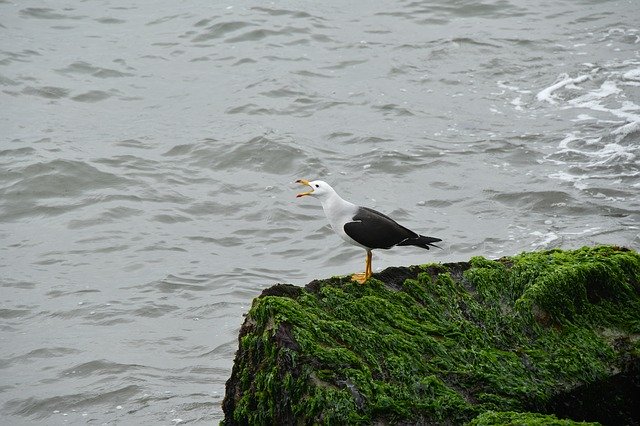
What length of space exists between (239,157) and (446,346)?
328 inches

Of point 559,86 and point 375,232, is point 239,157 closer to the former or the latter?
point 559,86

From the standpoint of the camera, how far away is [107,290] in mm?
8922

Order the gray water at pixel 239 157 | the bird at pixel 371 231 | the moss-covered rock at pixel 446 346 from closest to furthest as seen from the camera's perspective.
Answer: the moss-covered rock at pixel 446 346
the bird at pixel 371 231
the gray water at pixel 239 157

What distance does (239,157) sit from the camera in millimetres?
12656

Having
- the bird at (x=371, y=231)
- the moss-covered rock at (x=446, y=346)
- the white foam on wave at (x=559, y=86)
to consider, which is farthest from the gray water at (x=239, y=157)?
the moss-covered rock at (x=446, y=346)

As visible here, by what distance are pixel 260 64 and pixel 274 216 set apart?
635 cm

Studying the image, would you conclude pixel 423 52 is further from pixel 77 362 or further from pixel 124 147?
pixel 77 362

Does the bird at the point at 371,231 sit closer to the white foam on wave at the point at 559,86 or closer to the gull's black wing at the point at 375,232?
the gull's black wing at the point at 375,232

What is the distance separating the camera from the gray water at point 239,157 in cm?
807

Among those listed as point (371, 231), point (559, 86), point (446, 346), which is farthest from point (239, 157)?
point (446, 346)

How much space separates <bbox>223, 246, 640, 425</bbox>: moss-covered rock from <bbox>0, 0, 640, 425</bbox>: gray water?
2113mm

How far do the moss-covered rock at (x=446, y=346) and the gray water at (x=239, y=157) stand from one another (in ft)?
6.93

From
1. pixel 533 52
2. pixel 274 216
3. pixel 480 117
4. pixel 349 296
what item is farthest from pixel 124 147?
pixel 349 296

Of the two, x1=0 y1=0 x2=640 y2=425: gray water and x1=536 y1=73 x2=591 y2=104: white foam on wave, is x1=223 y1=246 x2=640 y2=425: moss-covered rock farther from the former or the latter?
x1=536 y1=73 x2=591 y2=104: white foam on wave
